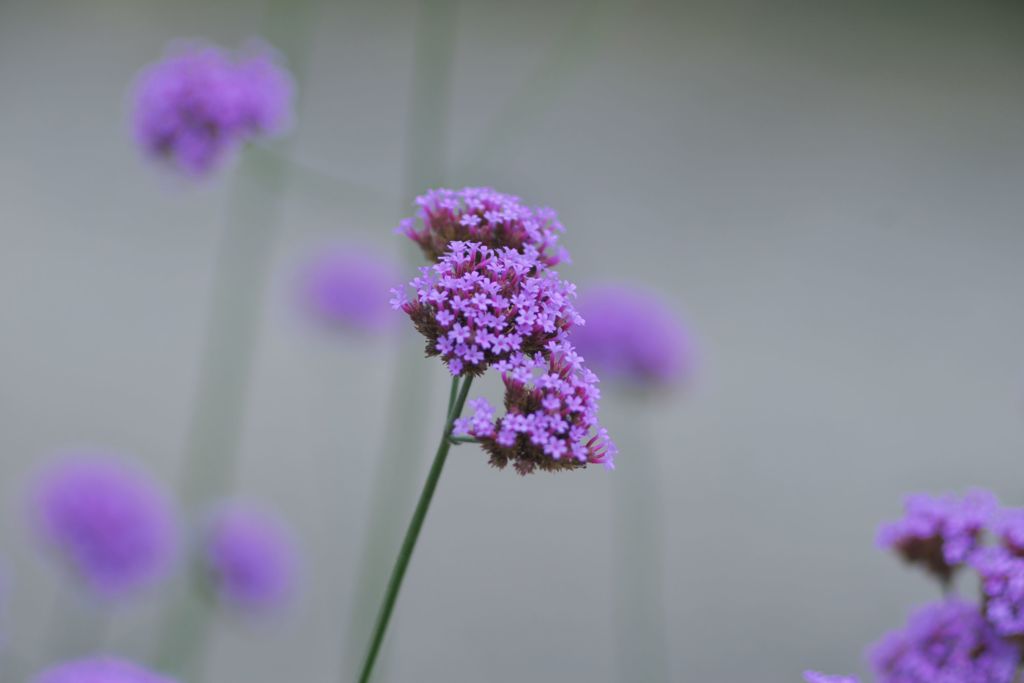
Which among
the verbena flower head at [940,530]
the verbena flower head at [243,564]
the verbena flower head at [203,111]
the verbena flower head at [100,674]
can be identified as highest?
the verbena flower head at [203,111]

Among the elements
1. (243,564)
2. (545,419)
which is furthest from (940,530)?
(243,564)

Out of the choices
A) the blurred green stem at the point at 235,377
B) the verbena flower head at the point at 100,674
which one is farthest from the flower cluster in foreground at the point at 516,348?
the blurred green stem at the point at 235,377

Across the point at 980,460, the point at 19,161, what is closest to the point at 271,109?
the point at 19,161

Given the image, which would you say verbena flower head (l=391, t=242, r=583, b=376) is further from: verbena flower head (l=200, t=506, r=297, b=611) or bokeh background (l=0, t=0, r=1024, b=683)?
bokeh background (l=0, t=0, r=1024, b=683)

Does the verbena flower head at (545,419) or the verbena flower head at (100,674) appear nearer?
the verbena flower head at (545,419)

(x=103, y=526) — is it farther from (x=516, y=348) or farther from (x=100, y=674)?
(x=516, y=348)

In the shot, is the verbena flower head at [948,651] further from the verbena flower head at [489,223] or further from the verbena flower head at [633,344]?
the verbena flower head at [633,344]
